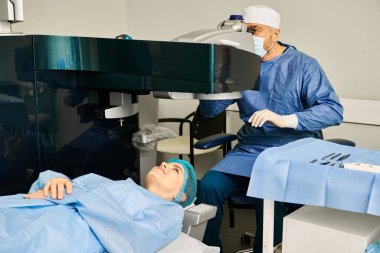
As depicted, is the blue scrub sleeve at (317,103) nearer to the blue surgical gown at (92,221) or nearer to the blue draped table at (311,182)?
the blue draped table at (311,182)

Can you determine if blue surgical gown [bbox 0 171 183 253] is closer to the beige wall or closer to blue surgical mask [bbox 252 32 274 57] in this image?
blue surgical mask [bbox 252 32 274 57]

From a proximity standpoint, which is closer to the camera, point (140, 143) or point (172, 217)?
point (172, 217)

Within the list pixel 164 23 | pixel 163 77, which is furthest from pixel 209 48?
pixel 164 23

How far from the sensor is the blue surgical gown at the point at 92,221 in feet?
4.23

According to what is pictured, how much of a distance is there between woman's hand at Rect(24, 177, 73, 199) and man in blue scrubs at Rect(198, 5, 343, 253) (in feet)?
2.90

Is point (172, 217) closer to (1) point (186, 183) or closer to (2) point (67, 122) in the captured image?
(1) point (186, 183)

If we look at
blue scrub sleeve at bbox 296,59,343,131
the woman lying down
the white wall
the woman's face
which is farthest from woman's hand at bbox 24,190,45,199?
the white wall

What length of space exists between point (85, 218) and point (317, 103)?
4.23 feet

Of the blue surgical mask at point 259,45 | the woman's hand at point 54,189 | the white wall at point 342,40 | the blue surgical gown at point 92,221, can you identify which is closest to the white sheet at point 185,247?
the blue surgical gown at point 92,221

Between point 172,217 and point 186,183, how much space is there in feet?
0.89

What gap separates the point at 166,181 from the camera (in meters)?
1.71

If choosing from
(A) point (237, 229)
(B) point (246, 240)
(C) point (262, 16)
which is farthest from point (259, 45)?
(A) point (237, 229)

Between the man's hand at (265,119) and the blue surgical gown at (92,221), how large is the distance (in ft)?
2.10

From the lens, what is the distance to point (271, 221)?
5.57ft
